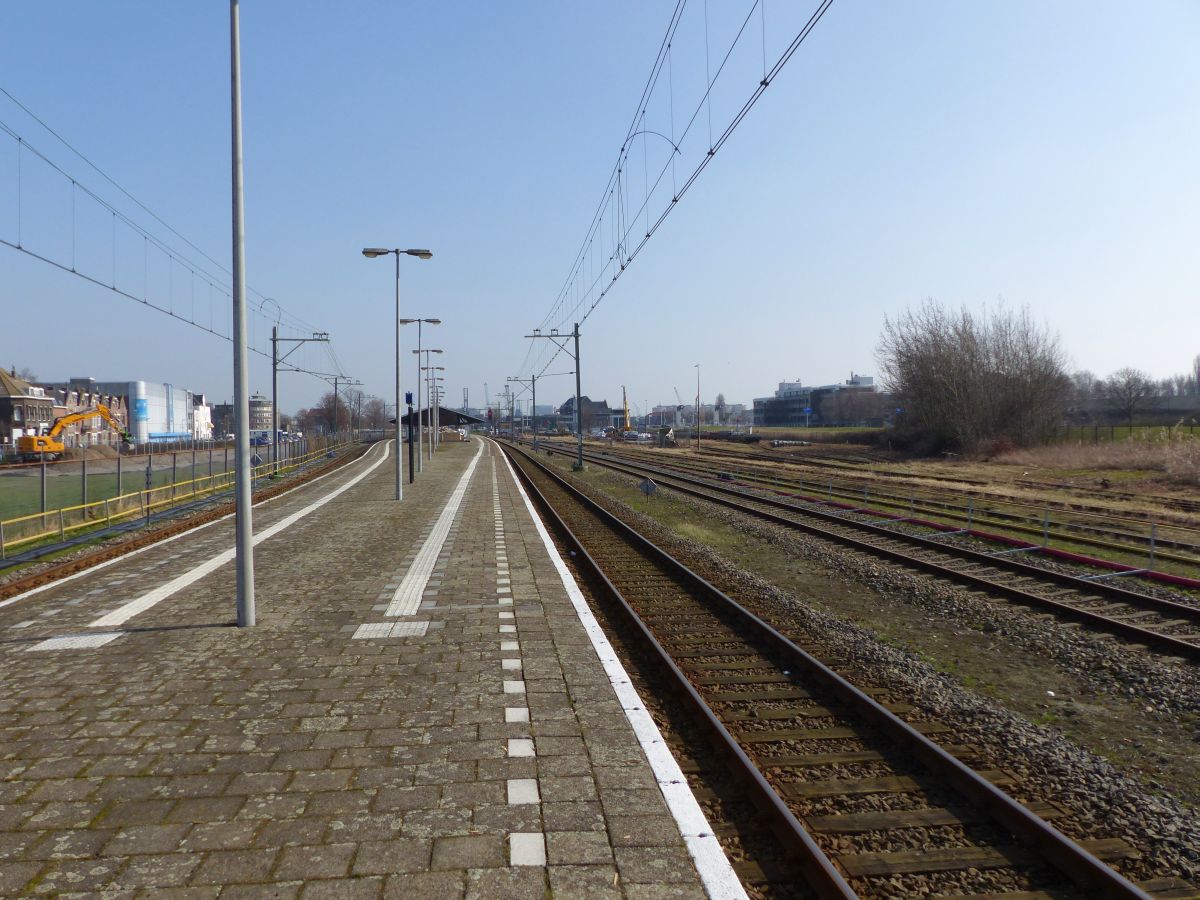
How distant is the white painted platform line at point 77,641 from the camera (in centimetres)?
825

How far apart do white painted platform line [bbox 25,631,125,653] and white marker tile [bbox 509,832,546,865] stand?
20.7 feet

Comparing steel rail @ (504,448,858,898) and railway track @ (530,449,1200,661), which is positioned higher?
steel rail @ (504,448,858,898)

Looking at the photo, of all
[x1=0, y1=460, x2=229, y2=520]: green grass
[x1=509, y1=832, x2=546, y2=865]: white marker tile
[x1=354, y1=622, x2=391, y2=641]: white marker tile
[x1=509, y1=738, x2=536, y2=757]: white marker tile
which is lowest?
[x1=0, y1=460, x2=229, y2=520]: green grass

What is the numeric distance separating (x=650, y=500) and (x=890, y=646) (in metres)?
18.4

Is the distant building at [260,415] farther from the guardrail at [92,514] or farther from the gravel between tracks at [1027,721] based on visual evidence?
the gravel between tracks at [1027,721]

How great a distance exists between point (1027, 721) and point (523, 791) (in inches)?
171

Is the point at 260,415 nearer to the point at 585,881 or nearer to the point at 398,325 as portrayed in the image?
the point at 398,325

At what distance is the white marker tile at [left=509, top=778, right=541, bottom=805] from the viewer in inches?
187

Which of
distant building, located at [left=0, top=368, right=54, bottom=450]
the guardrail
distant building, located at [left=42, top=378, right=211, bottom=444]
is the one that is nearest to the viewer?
the guardrail

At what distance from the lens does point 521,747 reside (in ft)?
18.3

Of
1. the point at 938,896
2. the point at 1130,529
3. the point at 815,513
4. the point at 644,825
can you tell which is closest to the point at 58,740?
the point at 644,825

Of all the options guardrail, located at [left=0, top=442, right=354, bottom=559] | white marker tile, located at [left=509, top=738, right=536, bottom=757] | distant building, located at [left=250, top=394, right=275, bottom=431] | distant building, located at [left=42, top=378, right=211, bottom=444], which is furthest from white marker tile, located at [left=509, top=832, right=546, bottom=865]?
distant building, located at [left=250, top=394, right=275, bottom=431]

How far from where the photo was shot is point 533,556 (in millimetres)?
14656

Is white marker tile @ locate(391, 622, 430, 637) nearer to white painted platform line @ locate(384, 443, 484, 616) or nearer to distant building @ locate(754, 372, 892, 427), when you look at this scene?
white painted platform line @ locate(384, 443, 484, 616)
